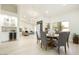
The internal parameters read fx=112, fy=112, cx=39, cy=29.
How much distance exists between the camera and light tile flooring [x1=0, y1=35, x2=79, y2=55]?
340cm

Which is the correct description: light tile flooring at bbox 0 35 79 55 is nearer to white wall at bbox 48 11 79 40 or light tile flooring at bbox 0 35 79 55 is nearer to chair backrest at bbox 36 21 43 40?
chair backrest at bbox 36 21 43 40

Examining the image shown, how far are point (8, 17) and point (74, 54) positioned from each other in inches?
91.6

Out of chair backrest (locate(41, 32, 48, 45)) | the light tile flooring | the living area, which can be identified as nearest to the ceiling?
the living area

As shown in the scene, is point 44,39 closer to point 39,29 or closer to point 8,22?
point 39,29

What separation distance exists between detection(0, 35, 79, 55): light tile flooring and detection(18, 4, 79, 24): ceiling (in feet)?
2.07

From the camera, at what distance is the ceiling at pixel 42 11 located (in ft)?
11.2

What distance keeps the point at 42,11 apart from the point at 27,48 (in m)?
1.23

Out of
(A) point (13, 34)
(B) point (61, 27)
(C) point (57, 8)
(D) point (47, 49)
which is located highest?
(C) point (57, 8)

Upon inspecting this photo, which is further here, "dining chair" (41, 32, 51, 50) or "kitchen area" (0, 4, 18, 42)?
"dining chair" (41, 32, 51, 50)

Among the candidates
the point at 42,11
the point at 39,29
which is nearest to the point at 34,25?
the point at 39,29

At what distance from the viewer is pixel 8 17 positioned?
3488 mm
